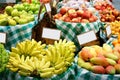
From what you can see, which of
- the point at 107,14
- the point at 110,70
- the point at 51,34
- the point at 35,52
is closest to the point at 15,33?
the point at 51,34

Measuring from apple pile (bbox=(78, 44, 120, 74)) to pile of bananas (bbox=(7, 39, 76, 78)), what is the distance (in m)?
0.15

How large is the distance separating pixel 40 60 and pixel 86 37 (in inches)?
24.2

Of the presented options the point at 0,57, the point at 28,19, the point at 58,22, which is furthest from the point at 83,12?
the point at 0,57

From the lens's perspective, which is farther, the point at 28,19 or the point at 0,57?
the point at 28,19

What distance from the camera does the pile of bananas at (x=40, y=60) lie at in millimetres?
2573

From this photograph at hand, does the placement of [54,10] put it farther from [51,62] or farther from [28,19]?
[51,62]

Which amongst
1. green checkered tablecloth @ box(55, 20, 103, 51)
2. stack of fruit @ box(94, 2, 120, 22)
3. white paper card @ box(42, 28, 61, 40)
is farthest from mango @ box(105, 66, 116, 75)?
stack of fruit @ box(94, 2, 120, 22)

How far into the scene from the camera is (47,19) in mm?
3307

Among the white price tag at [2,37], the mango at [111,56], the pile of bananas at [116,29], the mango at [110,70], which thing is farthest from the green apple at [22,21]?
the mango at [110,70]

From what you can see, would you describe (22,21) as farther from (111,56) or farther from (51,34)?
(111,56)

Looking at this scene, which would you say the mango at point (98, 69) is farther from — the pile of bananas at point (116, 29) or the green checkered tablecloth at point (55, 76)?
the pile of bananas at point (116, 29)

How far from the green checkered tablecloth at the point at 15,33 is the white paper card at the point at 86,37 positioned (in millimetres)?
831

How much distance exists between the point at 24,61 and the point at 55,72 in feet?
0.94

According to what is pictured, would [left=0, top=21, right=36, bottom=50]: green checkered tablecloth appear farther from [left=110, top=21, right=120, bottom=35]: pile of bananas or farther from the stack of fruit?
the stack of fruit
